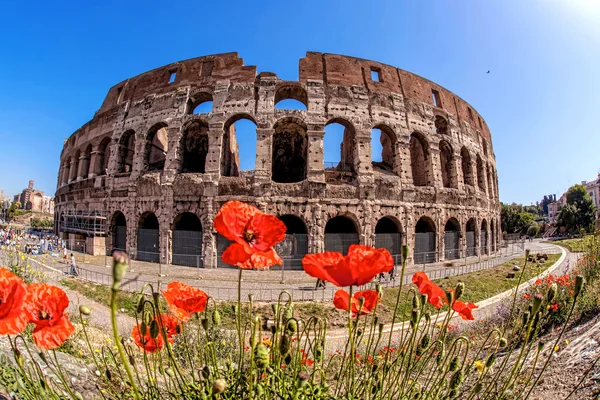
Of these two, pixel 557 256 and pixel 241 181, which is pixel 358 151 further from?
pixel 557 256

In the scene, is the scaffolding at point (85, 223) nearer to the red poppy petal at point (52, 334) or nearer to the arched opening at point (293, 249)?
the arched opening at point (293, 249)

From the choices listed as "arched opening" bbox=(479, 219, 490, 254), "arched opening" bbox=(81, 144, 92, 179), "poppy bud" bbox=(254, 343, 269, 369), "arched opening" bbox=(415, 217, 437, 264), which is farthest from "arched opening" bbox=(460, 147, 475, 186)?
"arched opening" bbox=(81, 144, 92, 179)

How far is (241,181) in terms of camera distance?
14.3 m

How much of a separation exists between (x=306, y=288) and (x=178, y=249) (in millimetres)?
7592

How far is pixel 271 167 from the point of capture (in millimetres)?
14461

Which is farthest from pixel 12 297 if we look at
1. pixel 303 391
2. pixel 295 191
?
pixel 295 191

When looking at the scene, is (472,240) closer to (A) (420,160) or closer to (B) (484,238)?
(B) (484,238)

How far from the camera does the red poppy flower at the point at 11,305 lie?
111cm

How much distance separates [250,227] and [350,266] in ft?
1.72

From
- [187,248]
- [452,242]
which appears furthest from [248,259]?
[452,242]

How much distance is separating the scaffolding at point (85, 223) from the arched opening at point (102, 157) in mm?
2834

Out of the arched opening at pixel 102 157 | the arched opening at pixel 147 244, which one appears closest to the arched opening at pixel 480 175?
the arched opening at pixel 147 244

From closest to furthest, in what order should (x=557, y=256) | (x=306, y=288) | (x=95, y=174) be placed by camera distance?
(x=306, y=288), (x=95, y=174), (x=557, y=256)

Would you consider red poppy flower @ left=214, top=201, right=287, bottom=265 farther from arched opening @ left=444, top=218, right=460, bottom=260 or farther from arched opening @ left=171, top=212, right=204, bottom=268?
arched opening @ left=444, top=218, right=460, bottom=260
